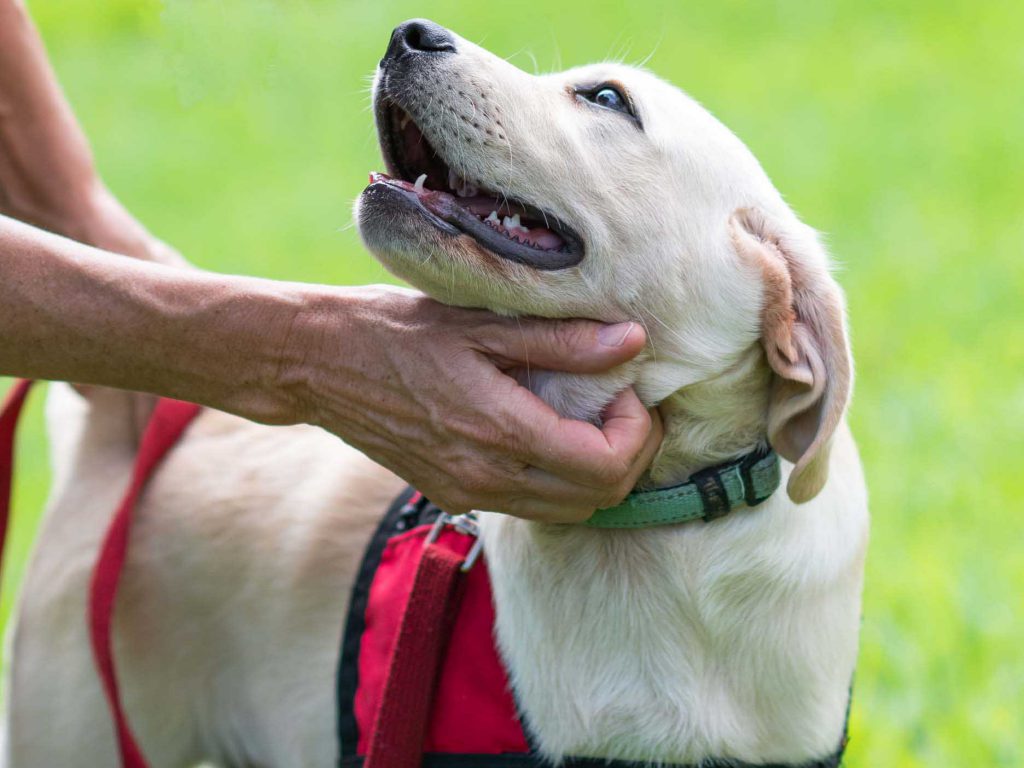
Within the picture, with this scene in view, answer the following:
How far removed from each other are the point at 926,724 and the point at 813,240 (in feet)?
6.19

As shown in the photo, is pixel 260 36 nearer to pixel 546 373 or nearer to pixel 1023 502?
pixel 546 373

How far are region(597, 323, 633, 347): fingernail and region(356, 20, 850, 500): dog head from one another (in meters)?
0.06

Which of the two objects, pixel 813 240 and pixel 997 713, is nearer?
pixel 813 240

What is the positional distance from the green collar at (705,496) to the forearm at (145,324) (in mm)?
699

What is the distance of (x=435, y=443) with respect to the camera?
2447 mm

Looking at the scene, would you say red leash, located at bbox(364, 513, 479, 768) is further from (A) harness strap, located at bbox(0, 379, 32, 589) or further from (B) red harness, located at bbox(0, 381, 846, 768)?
(A) harness strap, located at bbox(0, 379, 32, 589)

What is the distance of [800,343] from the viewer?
2465 millimetres

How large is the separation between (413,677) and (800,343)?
103 centimetres

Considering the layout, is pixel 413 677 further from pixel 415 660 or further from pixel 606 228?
pixel 606 228

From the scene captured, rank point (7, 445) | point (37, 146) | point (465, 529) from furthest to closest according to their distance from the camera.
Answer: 1. point (37, 146)
2. point (7, 445)
3. point (465, 529)

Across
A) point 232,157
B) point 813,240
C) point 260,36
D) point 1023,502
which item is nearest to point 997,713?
point 1023,502

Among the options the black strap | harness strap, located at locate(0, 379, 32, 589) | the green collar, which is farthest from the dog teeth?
harness strap, located at locate(0, 379, 32, 589)

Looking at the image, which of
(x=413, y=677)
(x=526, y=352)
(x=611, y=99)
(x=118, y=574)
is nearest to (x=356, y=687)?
(x=413, y=677)

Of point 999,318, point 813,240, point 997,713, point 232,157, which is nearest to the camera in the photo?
point 813,240
